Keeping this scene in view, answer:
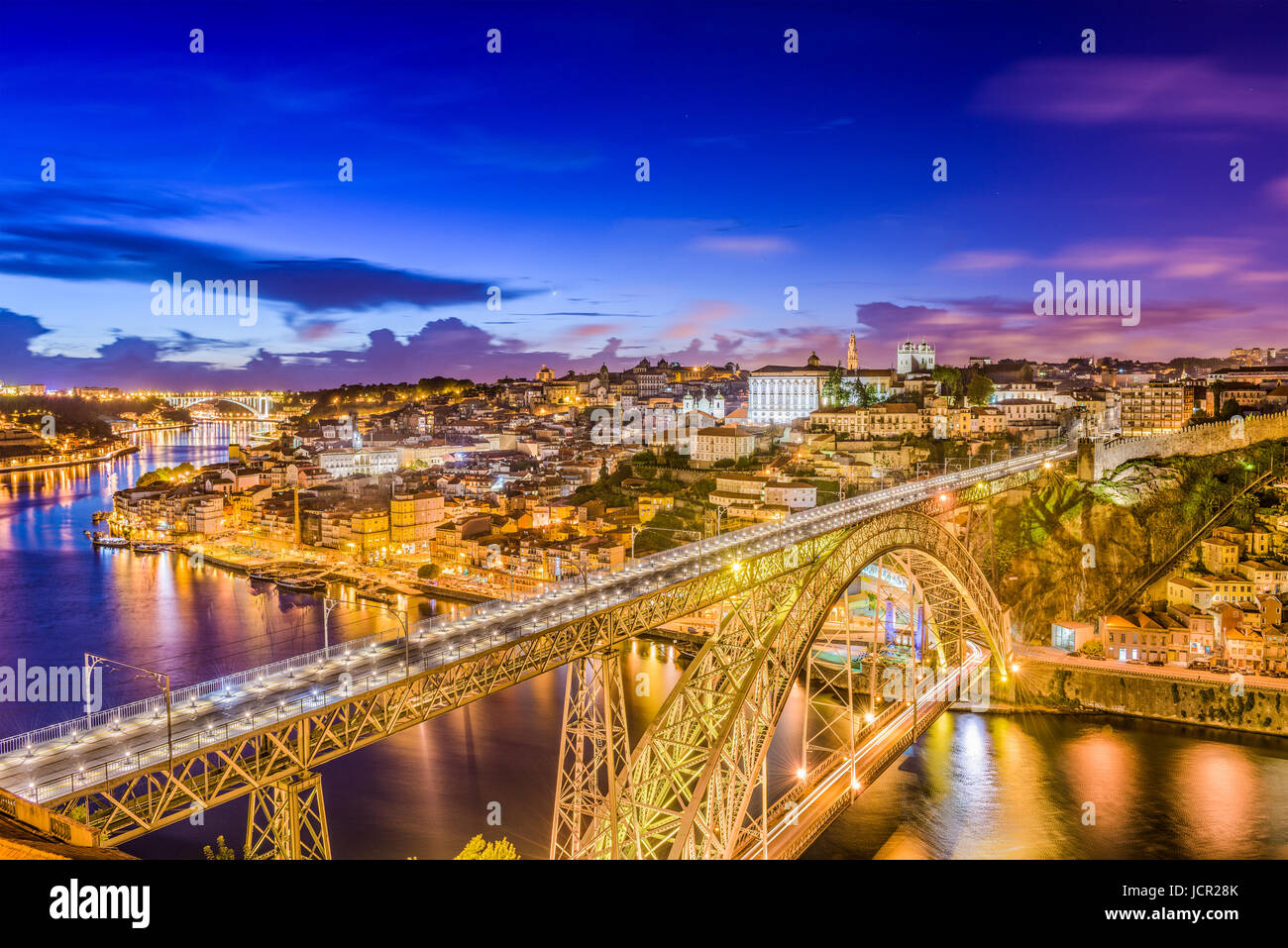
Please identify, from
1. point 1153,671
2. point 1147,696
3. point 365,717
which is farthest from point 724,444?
point 365,717

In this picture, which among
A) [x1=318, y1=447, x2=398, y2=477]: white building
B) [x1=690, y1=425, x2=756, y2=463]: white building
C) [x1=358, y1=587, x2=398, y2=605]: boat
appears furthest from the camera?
[x1=318, y1=447, x2=398, y2=477]: white building

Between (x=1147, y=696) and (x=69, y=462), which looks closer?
(x=1147, y=696)

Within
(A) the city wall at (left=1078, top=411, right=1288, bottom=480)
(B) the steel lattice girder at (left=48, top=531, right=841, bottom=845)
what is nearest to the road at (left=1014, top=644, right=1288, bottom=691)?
(A) the city wall at (left=1078, top=411, right=1288, bottom=480)

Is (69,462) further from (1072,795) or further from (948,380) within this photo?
(1072,795)

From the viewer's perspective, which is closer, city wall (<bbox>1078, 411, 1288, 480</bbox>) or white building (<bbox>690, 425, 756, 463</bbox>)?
city wall (<bbox>1078, 411, 1288, 480</bbox>)

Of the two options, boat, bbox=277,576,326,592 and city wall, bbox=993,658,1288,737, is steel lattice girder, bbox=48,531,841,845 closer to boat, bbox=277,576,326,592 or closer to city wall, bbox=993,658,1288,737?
city wall, bbox=993,658,1288,737
